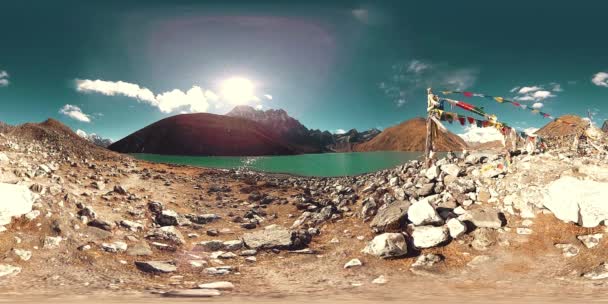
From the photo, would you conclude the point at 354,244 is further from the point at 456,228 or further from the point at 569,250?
the point at 569,250

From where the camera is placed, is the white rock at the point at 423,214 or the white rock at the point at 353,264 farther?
the white rock at the point at 423,214

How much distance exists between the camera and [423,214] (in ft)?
42.3

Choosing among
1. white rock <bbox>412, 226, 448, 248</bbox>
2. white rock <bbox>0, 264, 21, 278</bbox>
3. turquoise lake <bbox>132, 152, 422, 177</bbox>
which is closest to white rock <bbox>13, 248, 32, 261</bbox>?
white rock <bbox>0, 264, 21, 278</bbox>

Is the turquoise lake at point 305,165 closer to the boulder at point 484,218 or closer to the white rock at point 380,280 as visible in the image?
the boulder at point 484,218

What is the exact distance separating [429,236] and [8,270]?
Result: 41.0 feet

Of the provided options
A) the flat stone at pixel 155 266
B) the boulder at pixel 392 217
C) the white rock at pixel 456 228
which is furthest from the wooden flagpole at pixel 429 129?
the flat stone at pixel 155 266

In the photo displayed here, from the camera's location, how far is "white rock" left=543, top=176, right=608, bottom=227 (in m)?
11.2

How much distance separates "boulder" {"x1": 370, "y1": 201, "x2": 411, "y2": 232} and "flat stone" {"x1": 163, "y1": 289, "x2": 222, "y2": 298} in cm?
745

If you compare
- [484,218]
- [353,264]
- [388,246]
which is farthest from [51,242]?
[484,218]

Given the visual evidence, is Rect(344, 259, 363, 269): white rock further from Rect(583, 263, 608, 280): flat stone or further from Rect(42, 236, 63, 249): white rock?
Rect(42, 236, 63, 249): white rock

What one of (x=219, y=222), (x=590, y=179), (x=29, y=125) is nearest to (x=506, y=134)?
(x=590, y=179)

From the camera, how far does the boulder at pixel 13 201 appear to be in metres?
10.9

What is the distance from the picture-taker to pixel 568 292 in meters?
8.18

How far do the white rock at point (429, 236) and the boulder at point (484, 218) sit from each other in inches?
52.1
